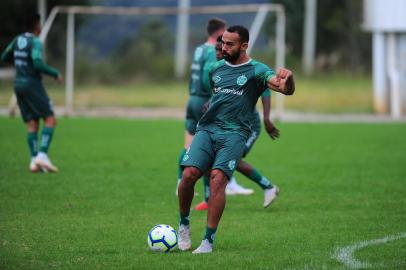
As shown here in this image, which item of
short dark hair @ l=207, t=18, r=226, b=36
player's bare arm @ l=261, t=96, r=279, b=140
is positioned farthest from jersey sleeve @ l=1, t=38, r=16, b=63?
player's bare arm @ l=261, t=96, r=279, b=140

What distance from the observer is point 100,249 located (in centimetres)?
816

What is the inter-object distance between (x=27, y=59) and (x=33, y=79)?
0.33 m

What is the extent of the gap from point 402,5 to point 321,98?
5.07m

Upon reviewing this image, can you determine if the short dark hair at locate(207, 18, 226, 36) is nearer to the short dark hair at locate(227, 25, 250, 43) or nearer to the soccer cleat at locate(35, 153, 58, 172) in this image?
the short dark hair at locate(227, 25, 250, 43)

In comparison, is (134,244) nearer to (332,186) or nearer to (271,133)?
A: (271,133)

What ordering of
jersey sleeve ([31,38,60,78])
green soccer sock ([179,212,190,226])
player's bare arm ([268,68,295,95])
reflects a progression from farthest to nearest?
1. jersey sleeve ([31,38,60,78])
2. green soccer sock ([179,212,190,226])
3. player's bare arm ([268,68,295,95])

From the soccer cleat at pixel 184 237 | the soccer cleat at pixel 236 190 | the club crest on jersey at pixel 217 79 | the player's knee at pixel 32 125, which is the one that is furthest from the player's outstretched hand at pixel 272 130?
the player's knee at pixel 32 125

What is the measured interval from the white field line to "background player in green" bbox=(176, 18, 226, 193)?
3647mm

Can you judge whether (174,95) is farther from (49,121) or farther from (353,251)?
(353,251)

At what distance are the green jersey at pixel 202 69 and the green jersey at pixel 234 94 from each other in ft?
10.8

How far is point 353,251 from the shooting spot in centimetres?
806

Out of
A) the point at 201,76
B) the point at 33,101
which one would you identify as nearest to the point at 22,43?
the point at 33,101

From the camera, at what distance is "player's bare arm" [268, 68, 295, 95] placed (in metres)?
7.63

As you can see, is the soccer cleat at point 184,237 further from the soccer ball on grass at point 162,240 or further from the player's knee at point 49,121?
the player's knee at point 49,121
